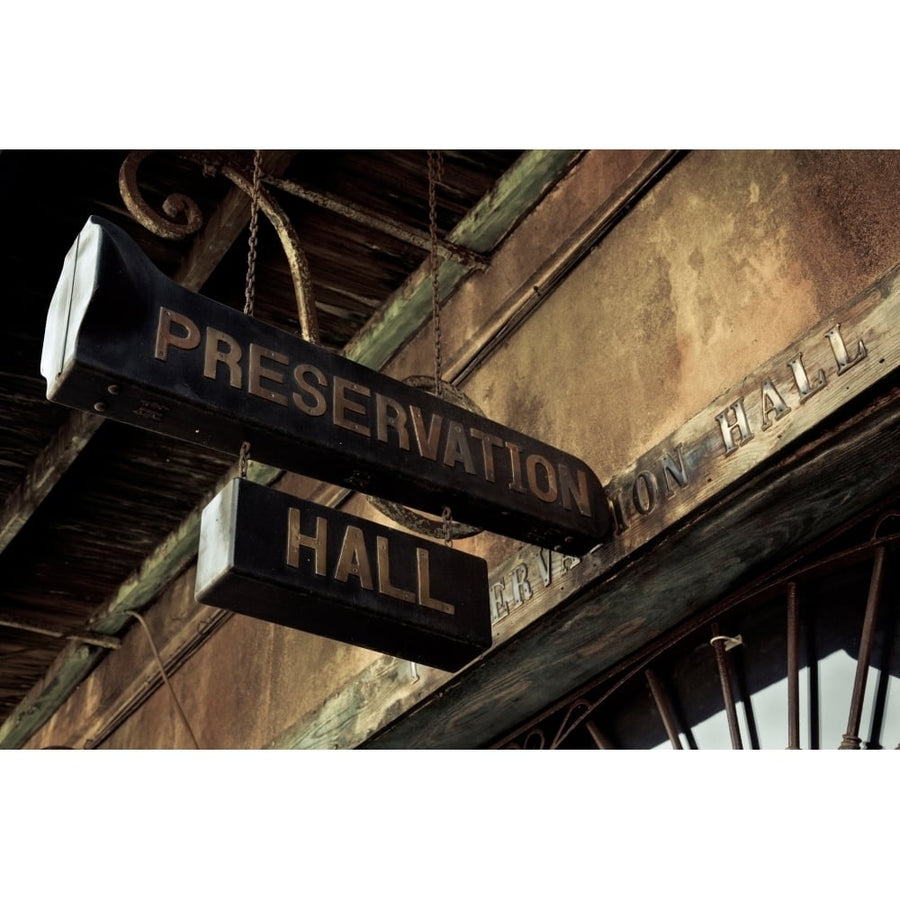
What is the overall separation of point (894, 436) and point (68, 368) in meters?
1.55

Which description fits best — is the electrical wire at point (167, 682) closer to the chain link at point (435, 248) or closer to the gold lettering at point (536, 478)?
the chain link at point (435, 248)

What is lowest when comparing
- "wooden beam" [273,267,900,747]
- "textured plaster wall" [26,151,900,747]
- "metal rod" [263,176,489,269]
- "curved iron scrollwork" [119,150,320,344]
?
"wooden beam" [273,267,900,747]

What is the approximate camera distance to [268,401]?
7.62 feet

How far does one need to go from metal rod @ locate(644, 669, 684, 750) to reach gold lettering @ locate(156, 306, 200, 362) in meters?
1.49

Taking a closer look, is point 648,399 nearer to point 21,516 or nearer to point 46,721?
point 21,516

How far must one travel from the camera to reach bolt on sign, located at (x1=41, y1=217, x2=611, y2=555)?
2188 millimetres

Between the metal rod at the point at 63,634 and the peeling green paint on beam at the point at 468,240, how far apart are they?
218 cm

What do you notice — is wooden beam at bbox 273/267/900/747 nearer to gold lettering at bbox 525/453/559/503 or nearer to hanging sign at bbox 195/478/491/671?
gold lettering at bbox 525/453/559/503

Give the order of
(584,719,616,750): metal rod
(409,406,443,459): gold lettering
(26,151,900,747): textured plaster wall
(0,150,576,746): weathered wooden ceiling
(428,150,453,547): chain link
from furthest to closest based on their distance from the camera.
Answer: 1. (0,150,576,746): weathered wooden ceiling
2. (584,719,616,750): metal rod
3. (428,150,453,547): chain link
4. (26,151,900,747): textured plaster wall
5. (409,406,443,459): gold lettering

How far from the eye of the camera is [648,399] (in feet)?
10.2

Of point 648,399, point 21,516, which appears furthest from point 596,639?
point 21,516

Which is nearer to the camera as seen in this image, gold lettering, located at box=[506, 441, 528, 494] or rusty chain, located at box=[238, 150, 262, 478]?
rusty chain, located at box=[238, 150, 262, 478]

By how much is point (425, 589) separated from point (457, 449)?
1.05 ft

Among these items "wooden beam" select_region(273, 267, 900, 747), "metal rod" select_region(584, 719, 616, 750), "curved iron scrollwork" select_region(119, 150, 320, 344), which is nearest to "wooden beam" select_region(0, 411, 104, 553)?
"curved iron scrollwork" select_region(119, 150, 320, 344)
